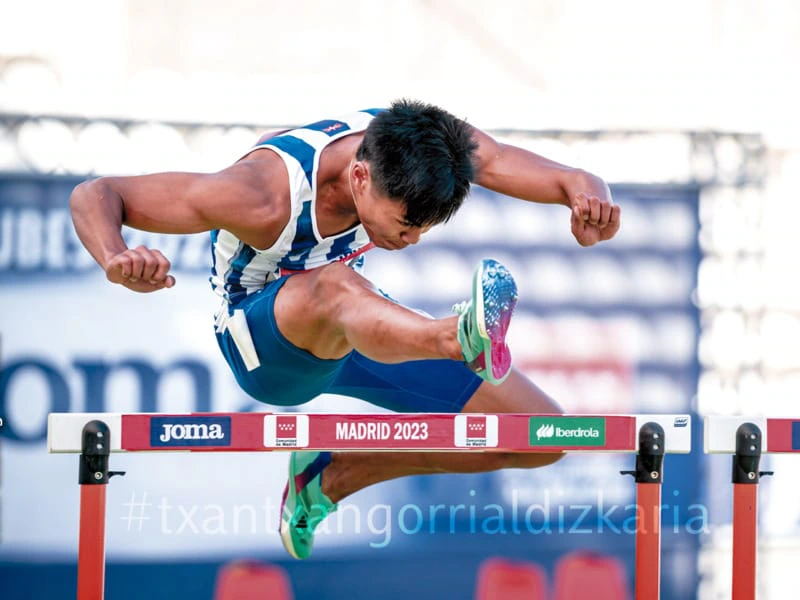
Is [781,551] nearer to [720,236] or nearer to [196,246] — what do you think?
[720,236]

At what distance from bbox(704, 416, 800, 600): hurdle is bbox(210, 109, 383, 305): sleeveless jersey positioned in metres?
1.02

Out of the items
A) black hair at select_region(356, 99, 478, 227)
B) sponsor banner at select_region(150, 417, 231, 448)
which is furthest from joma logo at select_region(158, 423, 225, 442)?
black hair at select_region(356, 99, 478, 227)

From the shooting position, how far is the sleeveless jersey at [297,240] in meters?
2.60

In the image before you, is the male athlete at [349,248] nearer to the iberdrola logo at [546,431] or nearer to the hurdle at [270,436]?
the hurdle at [270,436]

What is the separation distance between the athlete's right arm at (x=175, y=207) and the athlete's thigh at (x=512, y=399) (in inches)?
32.5

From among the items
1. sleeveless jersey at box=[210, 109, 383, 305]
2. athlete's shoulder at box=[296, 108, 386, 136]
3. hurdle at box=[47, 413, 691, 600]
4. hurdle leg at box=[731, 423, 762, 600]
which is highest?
athlete's shoulder at box=[296, 108, 386, 136]

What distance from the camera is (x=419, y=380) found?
10.1ft

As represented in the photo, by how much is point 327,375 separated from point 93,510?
73cm

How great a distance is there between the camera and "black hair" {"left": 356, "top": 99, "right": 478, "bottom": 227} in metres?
2.39

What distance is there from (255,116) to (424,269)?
0.92 meters

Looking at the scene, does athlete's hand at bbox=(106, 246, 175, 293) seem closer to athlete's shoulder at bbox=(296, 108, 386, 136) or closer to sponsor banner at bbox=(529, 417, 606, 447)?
athlete's shoulder at bbox=(296, 108, 386, 136)

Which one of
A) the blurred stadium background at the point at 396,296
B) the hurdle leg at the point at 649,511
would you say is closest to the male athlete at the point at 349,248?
the hurdle leg at the point at 649,511

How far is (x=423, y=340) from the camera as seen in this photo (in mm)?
2205

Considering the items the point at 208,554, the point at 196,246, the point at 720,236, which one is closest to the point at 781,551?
the point at 720,236
